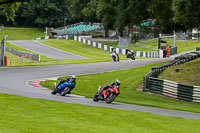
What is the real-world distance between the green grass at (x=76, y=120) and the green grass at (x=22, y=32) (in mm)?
82360

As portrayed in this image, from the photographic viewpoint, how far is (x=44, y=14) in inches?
4190

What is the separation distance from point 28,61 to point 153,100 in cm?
2380

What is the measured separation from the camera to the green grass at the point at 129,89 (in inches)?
786

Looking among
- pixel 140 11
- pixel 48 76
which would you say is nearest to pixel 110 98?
pixel 48 76

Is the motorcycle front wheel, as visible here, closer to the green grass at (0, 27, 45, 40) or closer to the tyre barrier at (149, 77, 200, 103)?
the tyre barrier at (149, 77, 200, 103)

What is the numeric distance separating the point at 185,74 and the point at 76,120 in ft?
54.1

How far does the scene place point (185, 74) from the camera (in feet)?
91.3

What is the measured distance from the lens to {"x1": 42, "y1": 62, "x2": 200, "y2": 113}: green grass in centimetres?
1997

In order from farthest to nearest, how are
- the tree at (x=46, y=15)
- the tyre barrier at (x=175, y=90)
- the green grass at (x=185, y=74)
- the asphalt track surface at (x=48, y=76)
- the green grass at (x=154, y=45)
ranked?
the tree at (x=46, y=15)
the green grass at (x=154, y=45)
the green grass at (x=185, y=74)
the tyre barrier at (x=175, y=90)
the asphalt track surface at (x=48, y=76)

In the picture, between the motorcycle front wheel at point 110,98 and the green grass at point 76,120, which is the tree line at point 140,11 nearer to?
the motorcycle front wheel at point 110,98

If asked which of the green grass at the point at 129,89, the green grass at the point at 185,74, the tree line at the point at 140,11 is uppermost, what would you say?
the tree line at the point at 140,11

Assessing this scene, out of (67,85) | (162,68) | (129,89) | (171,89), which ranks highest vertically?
(67,85)

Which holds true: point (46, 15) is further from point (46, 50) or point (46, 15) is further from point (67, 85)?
point (67, 85)

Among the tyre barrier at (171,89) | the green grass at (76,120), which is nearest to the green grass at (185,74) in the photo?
the tyre barrier at (171,89)
